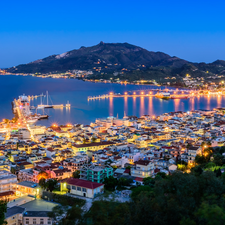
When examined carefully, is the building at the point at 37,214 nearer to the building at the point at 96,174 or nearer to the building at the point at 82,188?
the building at the point at 82,188

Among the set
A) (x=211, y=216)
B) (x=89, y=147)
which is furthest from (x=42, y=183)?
(x=211, y=216)

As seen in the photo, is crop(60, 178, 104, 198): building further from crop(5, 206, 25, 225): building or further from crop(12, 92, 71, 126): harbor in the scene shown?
crop(12, 92, 71, 126): harbor

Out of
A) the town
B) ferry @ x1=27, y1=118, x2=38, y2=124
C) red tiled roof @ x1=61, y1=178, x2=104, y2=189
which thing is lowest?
ferry @ x1=27, y1=118, x2=38, y2=124

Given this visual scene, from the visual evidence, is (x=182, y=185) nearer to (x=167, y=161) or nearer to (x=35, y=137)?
(x=167, y=161)

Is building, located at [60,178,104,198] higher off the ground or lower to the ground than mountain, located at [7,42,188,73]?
lower

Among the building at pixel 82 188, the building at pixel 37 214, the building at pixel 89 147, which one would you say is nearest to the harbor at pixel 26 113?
the building at pixel 89 147

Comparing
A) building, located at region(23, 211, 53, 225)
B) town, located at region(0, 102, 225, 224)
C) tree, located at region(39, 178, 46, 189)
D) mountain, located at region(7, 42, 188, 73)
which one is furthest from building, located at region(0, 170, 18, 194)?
mountain, located at region(7, 42, 188, 73)

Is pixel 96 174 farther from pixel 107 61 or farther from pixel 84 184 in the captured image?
pixel 107 61

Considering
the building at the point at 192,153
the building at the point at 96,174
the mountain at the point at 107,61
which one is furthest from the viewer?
the mountain at the point at 107,61
